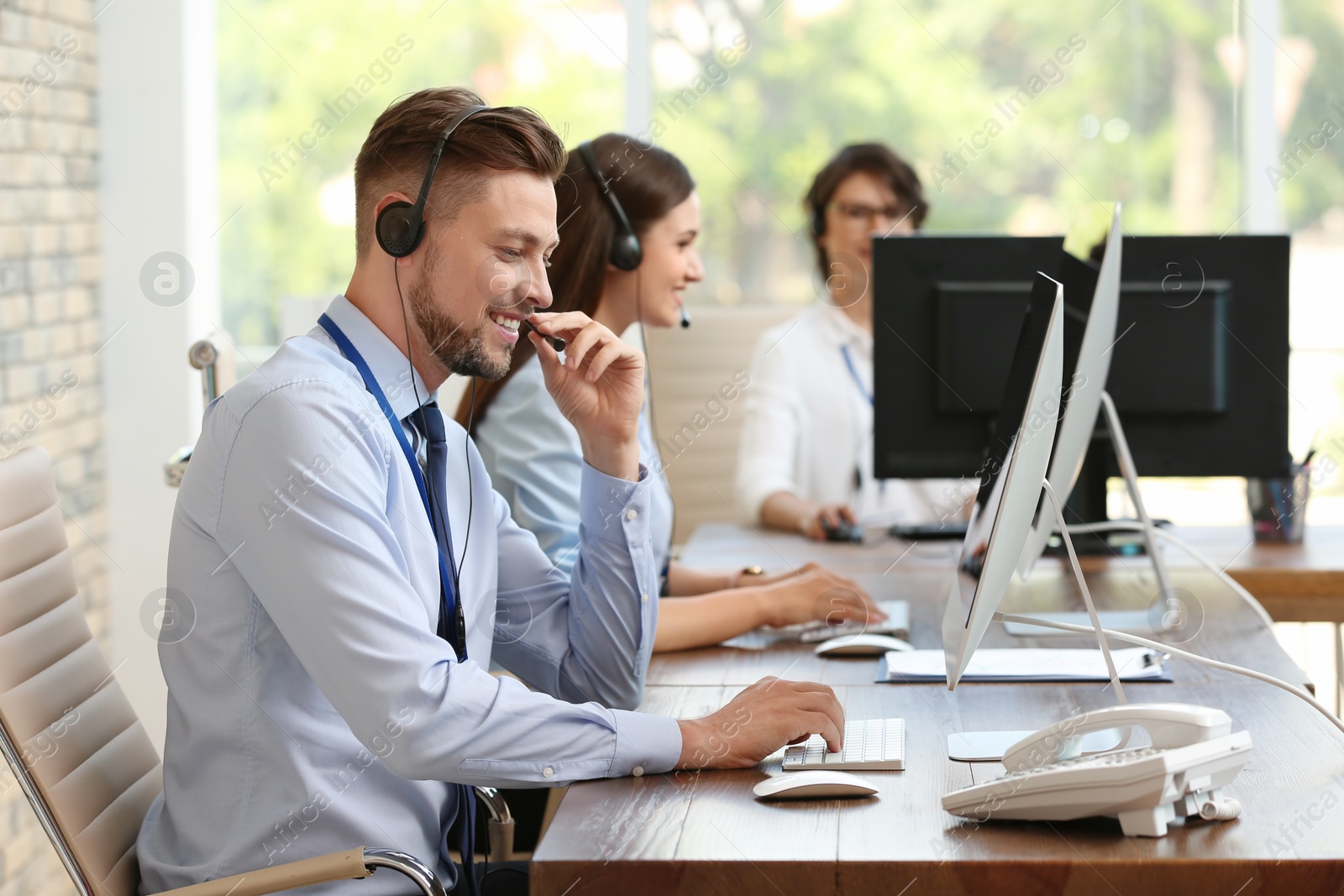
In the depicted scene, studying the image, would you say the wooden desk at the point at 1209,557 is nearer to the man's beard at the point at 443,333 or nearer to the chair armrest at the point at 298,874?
the man's beard at the point at 443,333

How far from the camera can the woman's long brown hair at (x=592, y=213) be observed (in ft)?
6.19

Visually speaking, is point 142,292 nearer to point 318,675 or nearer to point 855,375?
point 855,375

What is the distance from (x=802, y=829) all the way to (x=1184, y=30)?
3.49 m

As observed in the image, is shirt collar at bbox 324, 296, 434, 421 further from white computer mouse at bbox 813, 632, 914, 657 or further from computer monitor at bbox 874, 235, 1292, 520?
computer monitor at bbox 874, 235, 1292, 520

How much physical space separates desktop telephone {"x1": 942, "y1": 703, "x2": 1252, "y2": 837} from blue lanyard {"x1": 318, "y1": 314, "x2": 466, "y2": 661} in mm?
531

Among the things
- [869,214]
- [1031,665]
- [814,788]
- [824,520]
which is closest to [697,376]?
[869,214]

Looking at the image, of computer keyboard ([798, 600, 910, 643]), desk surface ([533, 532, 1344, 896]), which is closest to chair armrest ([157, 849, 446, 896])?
desk surface ([533, 532, 1344, 896])

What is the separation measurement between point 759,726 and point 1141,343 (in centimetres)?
118

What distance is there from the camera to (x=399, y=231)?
3.99 ft

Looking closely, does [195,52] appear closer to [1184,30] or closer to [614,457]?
[614,457]

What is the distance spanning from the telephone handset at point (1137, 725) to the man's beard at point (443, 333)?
644mm

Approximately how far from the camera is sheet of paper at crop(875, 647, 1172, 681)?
1.47 metres

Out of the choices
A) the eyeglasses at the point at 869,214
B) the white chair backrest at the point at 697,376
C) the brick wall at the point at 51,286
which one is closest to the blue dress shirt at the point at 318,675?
the brick wall at the point at 51,286

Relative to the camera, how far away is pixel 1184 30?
12.4 feet
